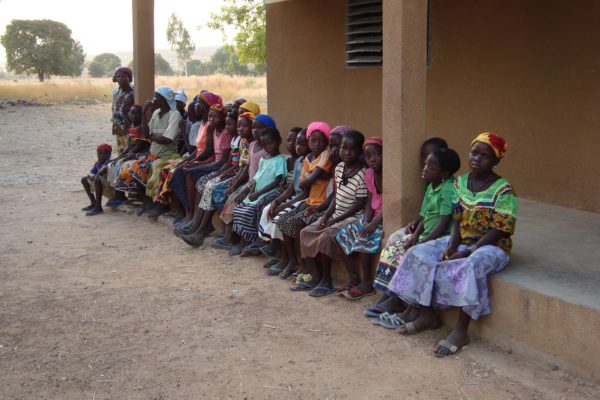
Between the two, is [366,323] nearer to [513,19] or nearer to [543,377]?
[543,377]

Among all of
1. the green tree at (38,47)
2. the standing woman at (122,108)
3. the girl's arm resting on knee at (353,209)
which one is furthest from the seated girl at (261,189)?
the green tree at (38,47)

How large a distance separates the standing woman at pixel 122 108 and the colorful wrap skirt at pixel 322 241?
4377mm

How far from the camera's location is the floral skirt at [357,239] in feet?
16.5

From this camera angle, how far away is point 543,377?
379cm

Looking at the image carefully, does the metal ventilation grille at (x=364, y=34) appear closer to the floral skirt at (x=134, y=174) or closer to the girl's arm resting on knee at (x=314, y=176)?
the girl's arm resting on knee at (x=314, y=176)

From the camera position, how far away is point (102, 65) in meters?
74.2

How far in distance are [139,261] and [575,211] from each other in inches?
145

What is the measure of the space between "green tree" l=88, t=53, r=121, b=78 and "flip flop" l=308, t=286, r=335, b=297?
66.8 m

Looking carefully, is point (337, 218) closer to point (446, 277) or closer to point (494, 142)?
point (446, 277)

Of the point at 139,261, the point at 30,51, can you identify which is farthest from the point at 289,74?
the point at 30,51

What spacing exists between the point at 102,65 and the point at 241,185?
71.4 metres

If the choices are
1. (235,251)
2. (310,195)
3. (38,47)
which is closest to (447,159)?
(310,195)

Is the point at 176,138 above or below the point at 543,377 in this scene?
above

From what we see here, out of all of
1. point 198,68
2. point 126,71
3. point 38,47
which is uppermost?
point 198,68
